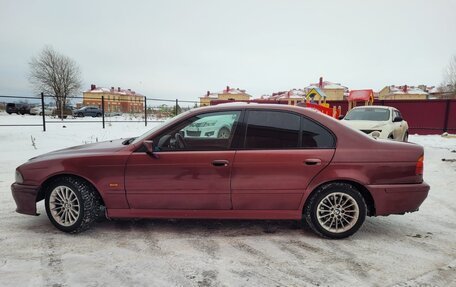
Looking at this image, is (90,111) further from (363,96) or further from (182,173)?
(182,173)

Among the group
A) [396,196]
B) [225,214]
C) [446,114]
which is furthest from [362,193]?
[446,114]

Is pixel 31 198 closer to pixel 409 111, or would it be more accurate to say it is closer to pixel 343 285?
pixel 343 285

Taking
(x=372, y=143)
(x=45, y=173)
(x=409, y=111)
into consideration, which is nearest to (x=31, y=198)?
(x=45, y=173)

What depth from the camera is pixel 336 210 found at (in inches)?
141

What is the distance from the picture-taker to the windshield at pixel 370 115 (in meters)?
10.2

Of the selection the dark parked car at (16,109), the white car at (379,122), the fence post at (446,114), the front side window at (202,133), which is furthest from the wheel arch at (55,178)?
the dark parked car at (16,109)

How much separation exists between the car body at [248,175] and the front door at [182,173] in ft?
0.04

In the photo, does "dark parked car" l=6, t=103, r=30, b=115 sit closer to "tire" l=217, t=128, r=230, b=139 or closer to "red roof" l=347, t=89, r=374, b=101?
"red roof" l=347, t=89, r=374, b=101

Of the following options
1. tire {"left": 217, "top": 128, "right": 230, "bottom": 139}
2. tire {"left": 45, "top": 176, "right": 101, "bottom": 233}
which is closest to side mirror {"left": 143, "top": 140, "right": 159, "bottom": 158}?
tire {"left": 217, "top": 128, "right": 230, "bottom": 139}

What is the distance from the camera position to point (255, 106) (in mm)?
3758

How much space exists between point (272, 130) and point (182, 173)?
116 centimetres

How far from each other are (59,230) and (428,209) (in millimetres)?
5247

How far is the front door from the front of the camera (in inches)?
138

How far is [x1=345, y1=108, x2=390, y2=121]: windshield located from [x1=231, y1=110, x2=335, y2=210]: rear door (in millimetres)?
7539
